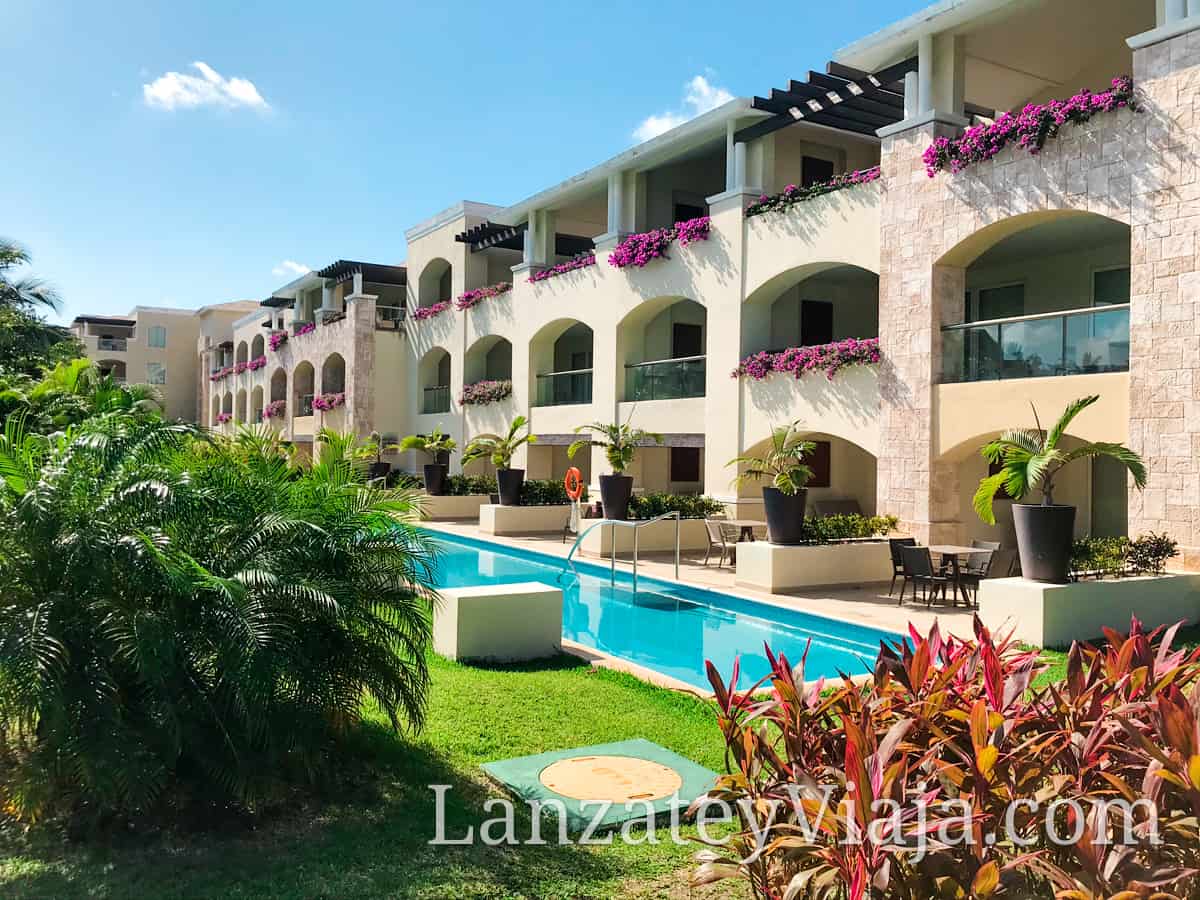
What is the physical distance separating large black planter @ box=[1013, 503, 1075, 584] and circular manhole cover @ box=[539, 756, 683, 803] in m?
6.26

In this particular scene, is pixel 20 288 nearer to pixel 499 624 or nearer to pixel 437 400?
pixel 437 400

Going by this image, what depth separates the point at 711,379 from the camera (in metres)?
19.0

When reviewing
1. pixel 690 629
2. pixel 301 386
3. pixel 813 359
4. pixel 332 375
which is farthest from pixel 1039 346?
pixel 301 386

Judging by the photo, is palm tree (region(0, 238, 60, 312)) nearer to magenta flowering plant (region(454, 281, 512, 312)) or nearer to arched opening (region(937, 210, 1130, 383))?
magenta flowering plant (region(454, 281, 512, 312))

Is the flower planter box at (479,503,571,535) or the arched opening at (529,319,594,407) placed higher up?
the arched opening at (529,319,594,407)

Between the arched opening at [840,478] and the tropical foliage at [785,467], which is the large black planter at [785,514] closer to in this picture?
the tropical foliage at [785,467]

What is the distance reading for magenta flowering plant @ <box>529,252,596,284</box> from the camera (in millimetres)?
22500

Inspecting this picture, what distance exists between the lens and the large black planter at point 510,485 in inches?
866

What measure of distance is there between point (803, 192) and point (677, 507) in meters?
6.26

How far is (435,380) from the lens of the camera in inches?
1265

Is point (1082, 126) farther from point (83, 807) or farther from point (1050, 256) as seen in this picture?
point (83, 807)

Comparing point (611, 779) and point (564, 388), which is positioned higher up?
point (564, 388)

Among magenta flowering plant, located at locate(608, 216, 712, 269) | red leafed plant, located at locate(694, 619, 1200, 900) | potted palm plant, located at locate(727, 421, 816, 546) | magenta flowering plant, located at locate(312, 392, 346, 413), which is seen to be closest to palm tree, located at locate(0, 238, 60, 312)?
magenta flowering plant, located at locate(312, 392, 346, 413)

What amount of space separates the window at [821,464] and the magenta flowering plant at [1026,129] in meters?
6.59
